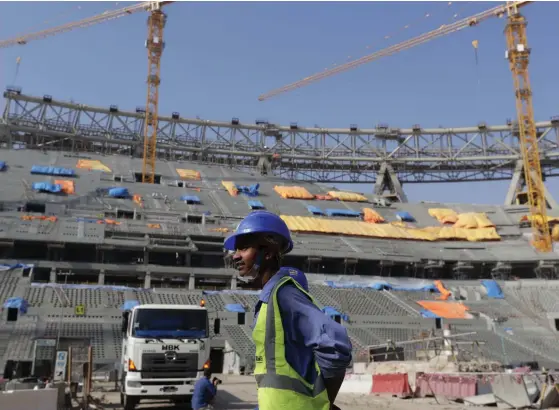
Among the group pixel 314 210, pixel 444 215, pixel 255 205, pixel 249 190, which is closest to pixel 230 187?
pixel 249 190

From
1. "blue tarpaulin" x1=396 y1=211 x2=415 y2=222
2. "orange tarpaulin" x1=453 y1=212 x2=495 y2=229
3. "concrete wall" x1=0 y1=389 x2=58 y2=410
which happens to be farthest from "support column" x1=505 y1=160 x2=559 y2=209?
"concrete wall" x1=0 y1=389 x2=58 y2=410

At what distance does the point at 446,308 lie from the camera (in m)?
45.3

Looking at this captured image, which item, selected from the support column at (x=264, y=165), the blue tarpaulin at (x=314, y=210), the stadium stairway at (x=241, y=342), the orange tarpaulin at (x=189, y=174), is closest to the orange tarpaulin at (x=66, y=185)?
the orange tarpaulin at (x=189, y=174)

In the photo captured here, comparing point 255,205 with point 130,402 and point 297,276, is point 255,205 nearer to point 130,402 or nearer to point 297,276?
point 130,402

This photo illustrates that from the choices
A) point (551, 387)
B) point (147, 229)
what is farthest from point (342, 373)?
point (147, 229)

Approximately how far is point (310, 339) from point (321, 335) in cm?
6

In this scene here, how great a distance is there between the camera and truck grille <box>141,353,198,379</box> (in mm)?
14531

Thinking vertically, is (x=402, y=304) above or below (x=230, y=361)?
above

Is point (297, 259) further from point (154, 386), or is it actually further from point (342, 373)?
point (342, 373)

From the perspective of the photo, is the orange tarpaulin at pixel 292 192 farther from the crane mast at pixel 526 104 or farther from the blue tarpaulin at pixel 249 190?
the crane mast at pixel 526 104

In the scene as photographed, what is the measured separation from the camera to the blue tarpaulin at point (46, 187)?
5453 cm

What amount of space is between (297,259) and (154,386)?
1476 inches

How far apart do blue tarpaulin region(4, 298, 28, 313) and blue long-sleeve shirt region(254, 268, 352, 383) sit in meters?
34.1

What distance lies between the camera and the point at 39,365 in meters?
25.8
